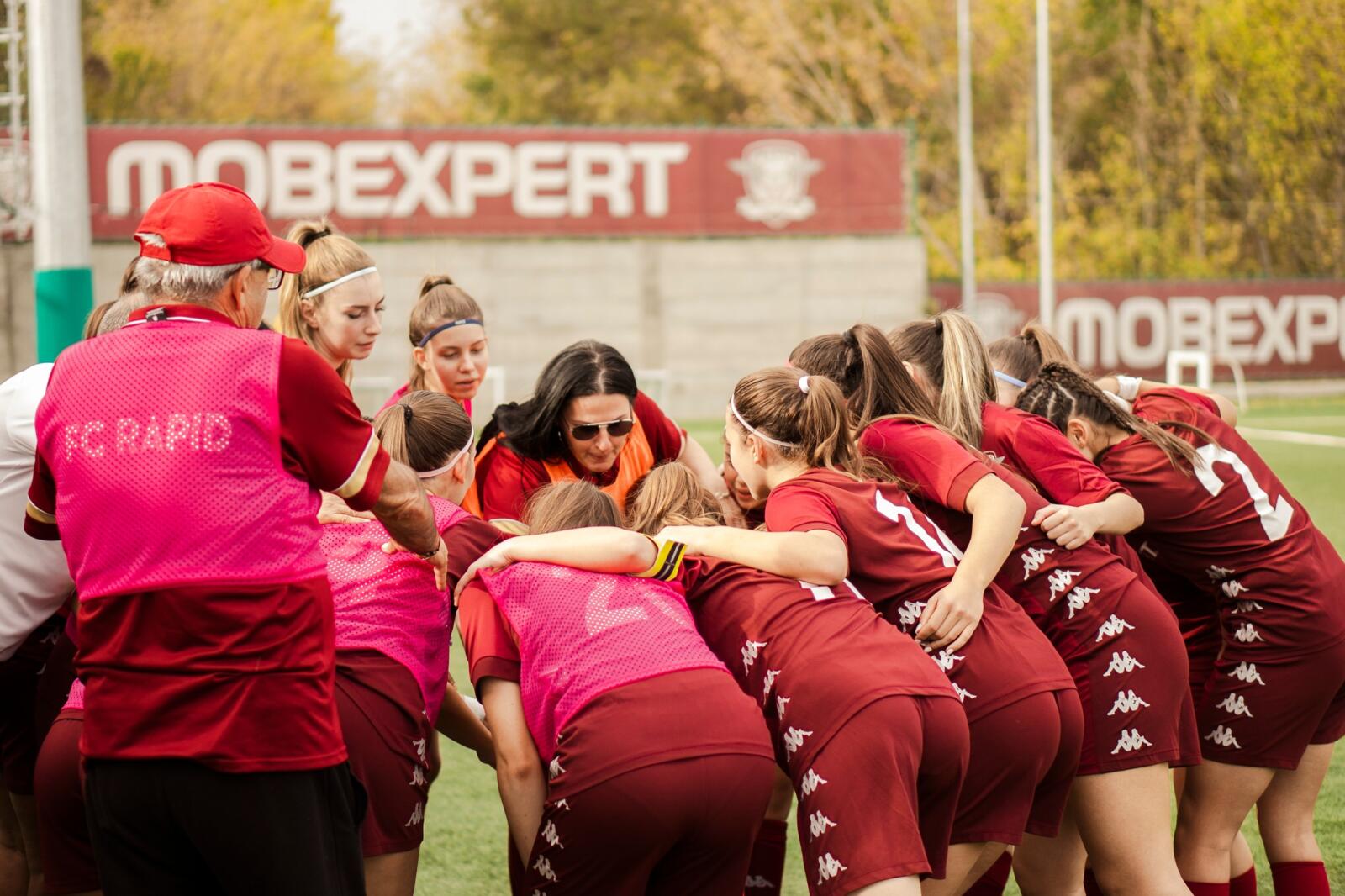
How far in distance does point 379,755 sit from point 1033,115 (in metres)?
38.0

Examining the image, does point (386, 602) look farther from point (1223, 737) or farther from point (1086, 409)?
point (1223, 737)

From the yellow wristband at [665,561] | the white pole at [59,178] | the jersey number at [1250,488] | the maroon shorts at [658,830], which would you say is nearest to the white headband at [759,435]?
the yellow wristband at [665,561]

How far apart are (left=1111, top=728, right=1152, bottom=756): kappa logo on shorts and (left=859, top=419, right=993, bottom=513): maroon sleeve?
67 centimetres

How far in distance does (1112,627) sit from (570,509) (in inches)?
53.2

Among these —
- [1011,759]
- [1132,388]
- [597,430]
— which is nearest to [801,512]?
[1011,759]

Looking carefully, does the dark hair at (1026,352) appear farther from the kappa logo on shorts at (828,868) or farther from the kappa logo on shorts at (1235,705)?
the kappa logo on shorts at (828,868)

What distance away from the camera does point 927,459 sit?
363 centimetres

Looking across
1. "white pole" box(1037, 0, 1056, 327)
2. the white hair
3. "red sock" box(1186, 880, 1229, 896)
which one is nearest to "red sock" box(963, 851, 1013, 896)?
"red sock" box(1186, 880, 1229, 896)

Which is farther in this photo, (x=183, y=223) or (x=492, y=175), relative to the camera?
(x=492, y=175)

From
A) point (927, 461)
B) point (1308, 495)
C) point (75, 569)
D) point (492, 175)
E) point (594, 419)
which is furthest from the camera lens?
point (492, 175)

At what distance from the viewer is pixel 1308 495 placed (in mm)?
13312

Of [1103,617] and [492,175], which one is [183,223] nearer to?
[1103,617]

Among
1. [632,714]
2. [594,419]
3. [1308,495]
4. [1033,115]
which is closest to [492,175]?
[1308,495]

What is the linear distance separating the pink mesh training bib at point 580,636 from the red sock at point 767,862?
114cm
